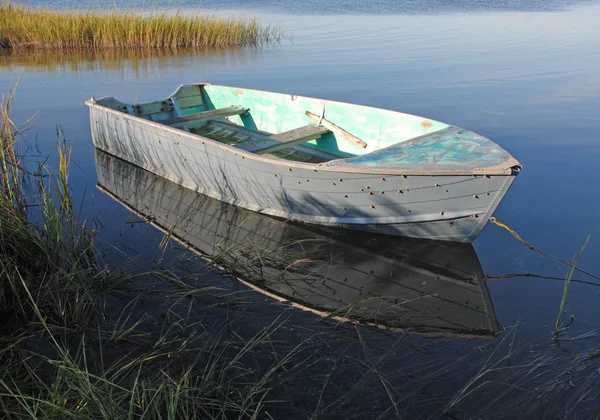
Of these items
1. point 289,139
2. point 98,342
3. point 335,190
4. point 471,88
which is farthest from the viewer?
point 471,88

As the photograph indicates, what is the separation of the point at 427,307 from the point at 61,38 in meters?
13.5

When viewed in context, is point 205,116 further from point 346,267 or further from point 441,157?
point 441,157

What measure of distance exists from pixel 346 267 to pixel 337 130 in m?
2.13

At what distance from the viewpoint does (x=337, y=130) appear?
6.34m

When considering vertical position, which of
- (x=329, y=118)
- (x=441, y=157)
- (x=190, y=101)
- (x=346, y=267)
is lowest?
(x=346, y=267)

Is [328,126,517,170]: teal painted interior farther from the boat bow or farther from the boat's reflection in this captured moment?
the boat's reflection

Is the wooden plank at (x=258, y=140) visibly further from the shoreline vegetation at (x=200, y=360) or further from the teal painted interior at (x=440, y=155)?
the shoreline vegetation at (x=200, y=360)

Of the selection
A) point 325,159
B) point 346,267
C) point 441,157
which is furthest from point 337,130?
point 346,267

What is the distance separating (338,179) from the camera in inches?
186

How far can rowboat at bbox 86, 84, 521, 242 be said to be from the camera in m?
4.43

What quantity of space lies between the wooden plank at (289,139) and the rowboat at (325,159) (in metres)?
0.01

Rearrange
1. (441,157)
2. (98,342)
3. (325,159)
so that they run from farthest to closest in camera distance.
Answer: (325,159), (441,157), (98,342)

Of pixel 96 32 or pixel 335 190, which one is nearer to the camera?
pixel 335 190

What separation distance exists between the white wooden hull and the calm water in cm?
57
